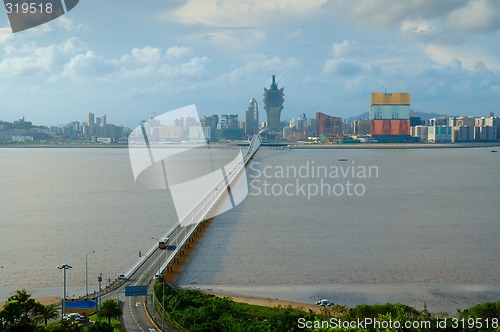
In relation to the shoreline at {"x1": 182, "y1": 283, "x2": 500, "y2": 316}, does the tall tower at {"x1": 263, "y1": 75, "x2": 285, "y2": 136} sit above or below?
above

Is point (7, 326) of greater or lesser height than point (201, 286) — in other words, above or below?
above

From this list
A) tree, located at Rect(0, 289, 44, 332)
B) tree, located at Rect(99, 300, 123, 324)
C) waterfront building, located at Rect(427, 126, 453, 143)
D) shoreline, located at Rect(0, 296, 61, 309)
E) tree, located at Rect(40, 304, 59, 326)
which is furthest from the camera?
waterfront building, located at Rect(427, 126, 453, 143)

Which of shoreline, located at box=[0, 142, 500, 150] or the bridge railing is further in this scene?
shoreline, located at box=[0, 142, 500, 150]

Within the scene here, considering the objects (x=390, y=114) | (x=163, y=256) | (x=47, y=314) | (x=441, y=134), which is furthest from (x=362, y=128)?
(x=47, y=314)

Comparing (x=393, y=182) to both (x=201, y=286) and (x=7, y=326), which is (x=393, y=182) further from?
(x=7, y=326)

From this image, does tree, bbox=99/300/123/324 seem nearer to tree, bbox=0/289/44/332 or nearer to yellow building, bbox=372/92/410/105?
tree, bbox=0/289/44/332

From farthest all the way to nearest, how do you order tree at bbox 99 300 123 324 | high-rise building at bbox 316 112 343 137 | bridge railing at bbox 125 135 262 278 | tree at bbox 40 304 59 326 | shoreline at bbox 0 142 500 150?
high-rise building at bbox 316 112 343 137
shoreline at bbox 0 142 500 150
bridge railing at bbox 125 135 262 278
tree at bbox 99 300 123 324
tree at bbox 40 304 59 326

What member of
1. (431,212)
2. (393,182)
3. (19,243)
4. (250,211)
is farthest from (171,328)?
(393,182)

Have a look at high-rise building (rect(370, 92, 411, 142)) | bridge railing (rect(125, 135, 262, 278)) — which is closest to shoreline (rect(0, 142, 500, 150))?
high-rise building (rect(370, 92, 411, 142))
